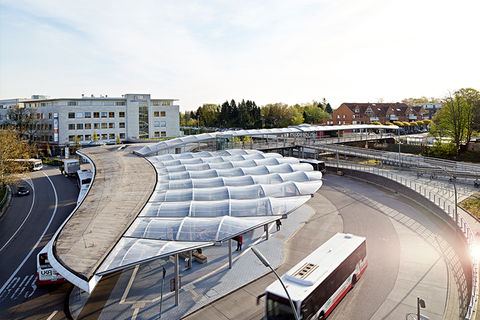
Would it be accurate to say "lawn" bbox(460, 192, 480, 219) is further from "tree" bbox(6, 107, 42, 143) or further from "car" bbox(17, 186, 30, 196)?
"tree" bbox(6, 107, 42, 143)

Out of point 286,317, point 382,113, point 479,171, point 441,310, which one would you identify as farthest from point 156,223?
point 382,113

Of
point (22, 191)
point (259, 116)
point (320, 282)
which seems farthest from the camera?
point (259, 116)

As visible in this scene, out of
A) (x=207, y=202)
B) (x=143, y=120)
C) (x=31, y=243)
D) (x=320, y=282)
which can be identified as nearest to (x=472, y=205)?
(x=320, y=282)

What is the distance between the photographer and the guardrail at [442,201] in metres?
13.8

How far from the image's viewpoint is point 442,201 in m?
29.0

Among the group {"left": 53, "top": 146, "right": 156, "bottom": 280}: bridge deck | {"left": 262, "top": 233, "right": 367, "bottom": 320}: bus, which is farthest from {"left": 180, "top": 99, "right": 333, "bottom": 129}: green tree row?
{"left": 262, "top": 233, "right": 367, "bottom": 320}: bus

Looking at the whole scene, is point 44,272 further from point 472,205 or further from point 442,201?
point 472,205

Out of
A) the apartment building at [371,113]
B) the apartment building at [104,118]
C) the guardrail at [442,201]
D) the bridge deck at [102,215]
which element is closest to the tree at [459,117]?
the guardrail at [442,201]

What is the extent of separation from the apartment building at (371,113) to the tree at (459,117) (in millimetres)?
37174

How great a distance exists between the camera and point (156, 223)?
16.2m

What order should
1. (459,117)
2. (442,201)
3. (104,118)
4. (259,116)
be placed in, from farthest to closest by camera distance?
(259,116)
(104,118)
(459,117)
(442,201)

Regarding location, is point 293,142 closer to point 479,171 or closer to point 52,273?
point 479,171

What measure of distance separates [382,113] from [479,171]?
65.4 m

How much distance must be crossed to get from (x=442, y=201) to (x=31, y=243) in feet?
121
